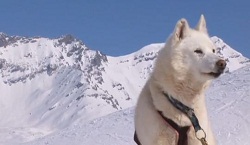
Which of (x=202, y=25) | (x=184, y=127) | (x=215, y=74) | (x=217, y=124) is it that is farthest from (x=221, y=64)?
(x=217, y=124)

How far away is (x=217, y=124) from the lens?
34219 millimetres

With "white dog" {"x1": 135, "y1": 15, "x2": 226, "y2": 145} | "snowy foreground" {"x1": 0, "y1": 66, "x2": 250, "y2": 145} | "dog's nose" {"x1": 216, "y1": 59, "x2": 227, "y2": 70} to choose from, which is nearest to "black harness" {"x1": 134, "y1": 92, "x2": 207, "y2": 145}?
"white dog" {"x1": 135, "y1": 15, "x2": 226, "y2": 145}

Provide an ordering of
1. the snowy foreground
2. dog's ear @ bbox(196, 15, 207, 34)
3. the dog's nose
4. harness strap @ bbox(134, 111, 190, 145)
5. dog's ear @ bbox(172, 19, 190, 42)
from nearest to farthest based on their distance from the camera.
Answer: the dog's nose
harness strap @ bbox(134, 111, 190, 145)
dog's ear @ bbox(172, 19, 190, 42)
dog's ear @ bbox(196, 15, 207, 34)
the snowy foreground

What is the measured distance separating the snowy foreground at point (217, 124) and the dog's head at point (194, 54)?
23.2 metres

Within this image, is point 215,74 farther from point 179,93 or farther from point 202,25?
point 202,25

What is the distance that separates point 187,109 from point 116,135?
30.9m

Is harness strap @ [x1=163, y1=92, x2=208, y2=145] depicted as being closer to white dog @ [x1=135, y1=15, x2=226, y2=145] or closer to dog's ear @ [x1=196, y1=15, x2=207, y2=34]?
white dog @ [x1=135, y1=15, x2=226, y2=145]

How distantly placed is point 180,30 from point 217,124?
92.1ft

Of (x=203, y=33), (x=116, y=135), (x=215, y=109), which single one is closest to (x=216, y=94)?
(x=215, y=109)

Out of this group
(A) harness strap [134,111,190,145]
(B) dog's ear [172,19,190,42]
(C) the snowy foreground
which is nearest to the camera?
(A) harness strap [134,111,190,145]

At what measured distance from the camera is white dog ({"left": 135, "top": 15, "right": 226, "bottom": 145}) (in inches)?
249

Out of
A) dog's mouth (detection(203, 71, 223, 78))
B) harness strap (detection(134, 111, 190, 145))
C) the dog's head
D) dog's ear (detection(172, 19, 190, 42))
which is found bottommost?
harness strap (detection(134, 111, 190, 145))

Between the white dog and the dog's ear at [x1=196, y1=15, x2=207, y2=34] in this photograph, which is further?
the dog's ear at [x1=196, y1=15, x2=207, y2=34]

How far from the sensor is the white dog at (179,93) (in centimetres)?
631
